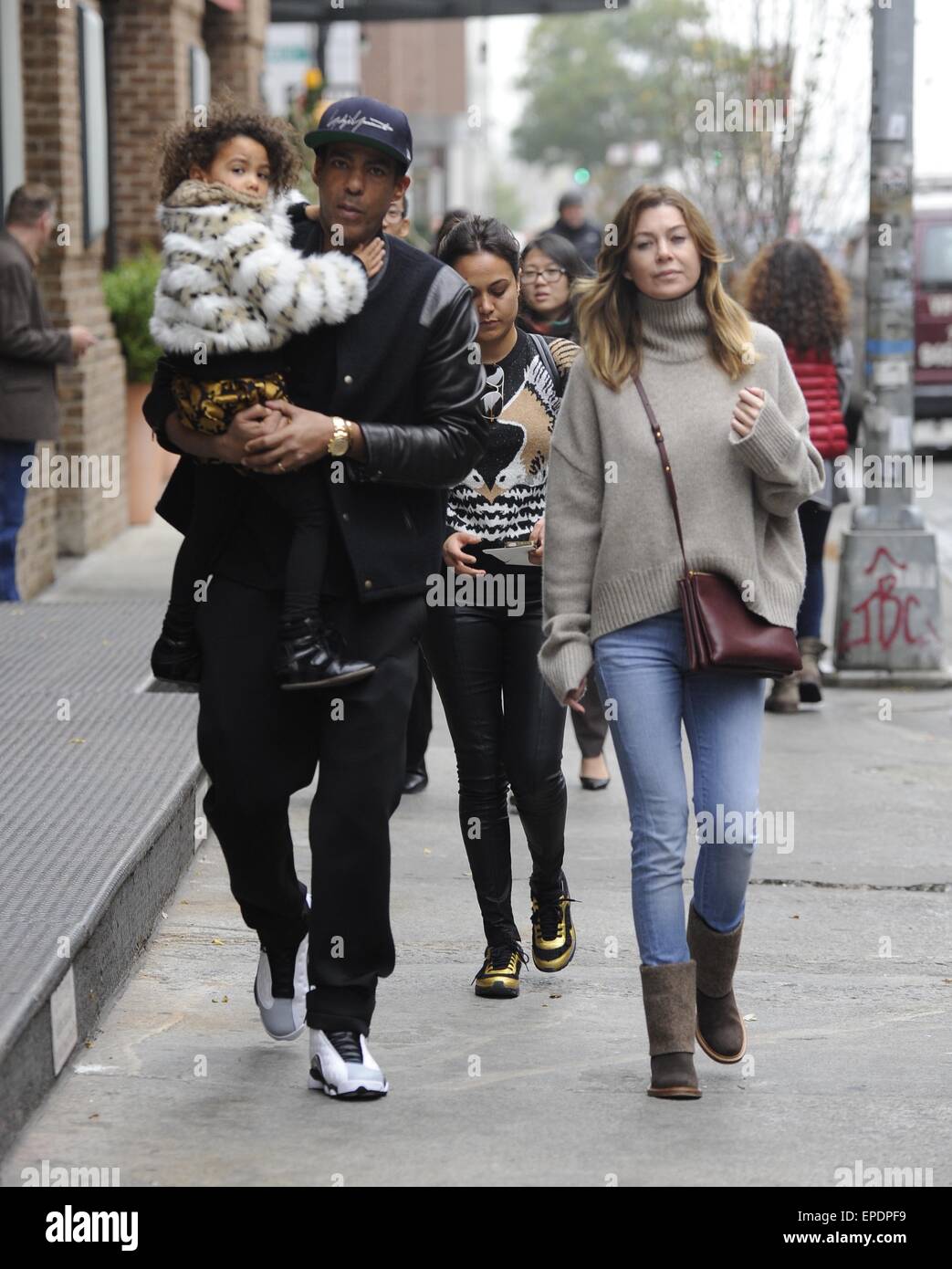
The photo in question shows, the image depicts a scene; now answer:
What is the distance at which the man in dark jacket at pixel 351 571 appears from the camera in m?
4.07

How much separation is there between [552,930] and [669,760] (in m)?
1.09

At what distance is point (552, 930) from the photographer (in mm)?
5223

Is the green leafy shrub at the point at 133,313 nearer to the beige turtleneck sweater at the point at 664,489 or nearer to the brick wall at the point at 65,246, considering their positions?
the brick wall at the point at 65,246

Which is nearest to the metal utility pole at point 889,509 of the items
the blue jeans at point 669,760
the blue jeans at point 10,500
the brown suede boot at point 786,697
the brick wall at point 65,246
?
the brown suede boot at point 786,697

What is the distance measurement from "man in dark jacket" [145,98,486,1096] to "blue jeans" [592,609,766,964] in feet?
1.53

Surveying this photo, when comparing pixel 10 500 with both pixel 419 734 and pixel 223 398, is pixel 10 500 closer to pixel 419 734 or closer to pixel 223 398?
pixel 419 734

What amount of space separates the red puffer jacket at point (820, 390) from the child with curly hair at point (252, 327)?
491 cm

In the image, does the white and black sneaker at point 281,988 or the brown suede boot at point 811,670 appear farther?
the brown suede boot at point 811,670

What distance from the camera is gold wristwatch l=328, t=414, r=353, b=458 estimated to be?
3.96m

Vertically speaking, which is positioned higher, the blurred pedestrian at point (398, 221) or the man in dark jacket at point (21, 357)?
the blurred pedestrian at point (398, 221)

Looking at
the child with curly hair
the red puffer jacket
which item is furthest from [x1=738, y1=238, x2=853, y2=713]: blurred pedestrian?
the child with curly hair

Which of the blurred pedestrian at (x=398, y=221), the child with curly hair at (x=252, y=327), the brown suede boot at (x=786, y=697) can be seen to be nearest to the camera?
the child with curly hair at (x=252, y=327)

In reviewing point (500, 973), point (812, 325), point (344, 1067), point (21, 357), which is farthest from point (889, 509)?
point (344, 1067)

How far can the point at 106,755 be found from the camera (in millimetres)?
6418
